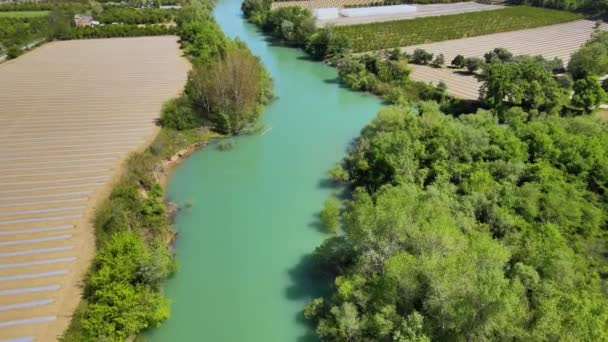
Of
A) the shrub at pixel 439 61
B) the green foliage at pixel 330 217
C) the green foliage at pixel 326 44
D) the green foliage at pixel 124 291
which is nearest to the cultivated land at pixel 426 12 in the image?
the green foliage at pixel 326 44

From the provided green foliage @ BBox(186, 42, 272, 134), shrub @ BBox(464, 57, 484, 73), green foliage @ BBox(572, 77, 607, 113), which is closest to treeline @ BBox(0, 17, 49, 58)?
green foliage @ BBox(186, 42, 272, 134)

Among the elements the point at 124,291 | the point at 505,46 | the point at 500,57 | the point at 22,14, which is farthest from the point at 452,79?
the point at 22,14

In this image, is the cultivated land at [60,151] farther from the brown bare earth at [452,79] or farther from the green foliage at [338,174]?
the brown bare earth at [452,79]

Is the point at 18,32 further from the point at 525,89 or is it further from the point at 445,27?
the point at 525,89

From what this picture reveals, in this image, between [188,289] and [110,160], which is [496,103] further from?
[110,160]

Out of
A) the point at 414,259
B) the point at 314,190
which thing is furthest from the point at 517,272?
the point at 314,190

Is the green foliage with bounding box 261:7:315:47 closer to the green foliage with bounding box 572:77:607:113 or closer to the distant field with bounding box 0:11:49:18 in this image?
the green foliage with bounding box 572:77:607:113
